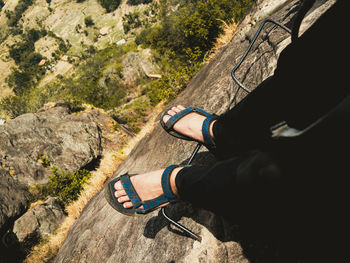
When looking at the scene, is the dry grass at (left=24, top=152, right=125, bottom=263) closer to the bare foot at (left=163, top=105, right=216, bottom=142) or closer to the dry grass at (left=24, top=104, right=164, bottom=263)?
the dry grass at (left=24, top=104, right=164, bottom=263)

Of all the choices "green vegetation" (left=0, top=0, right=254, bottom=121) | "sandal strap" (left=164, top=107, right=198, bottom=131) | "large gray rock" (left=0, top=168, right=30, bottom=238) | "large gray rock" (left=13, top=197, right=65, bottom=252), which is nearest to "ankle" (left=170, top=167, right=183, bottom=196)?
"sandal strap" (left=164, top=107, right=198, bottom=131)

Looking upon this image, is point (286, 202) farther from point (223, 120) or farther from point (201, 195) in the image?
point (223, 120)

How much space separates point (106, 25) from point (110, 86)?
269 feet

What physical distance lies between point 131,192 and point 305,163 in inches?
45.7

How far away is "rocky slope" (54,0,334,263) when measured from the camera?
117cm

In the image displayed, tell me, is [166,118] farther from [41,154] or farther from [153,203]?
[41,154]

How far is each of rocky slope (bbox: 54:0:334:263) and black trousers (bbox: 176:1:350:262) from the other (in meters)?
0.38

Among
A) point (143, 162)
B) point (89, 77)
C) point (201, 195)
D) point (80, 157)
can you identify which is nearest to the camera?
point (201, 195)

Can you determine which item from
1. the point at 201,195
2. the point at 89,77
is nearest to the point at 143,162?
the point at 201,195

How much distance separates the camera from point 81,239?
2416 millimetres

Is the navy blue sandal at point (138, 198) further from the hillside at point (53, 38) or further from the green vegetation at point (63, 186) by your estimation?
the hillside at point (53, 38)

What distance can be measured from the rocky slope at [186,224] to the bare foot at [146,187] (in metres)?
0.35

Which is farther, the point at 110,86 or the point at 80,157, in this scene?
the point at 110,86

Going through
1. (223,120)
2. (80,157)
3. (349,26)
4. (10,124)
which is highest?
(10,124)
